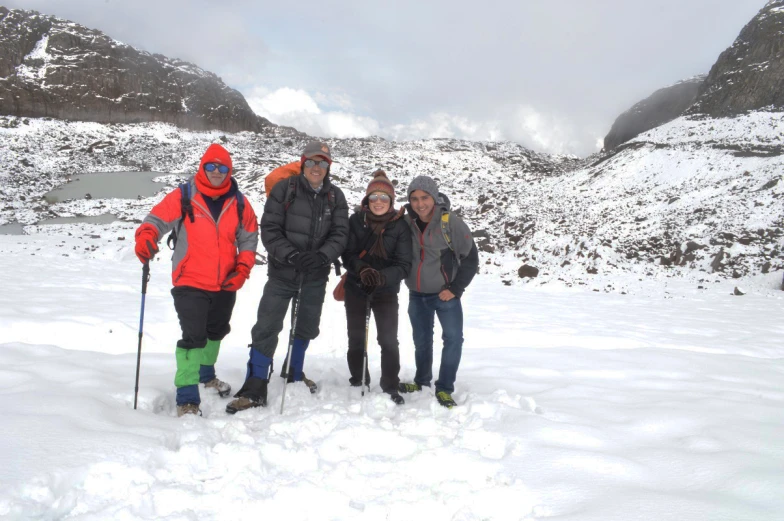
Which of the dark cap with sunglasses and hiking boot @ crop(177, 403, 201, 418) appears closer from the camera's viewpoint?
hiking boot @ crop(177, 403, 201, 418)

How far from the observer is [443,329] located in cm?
430

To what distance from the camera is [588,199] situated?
25.0 metres

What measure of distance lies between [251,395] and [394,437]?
62.6 inches

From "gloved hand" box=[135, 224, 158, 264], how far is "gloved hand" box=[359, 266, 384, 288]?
73.9 inches

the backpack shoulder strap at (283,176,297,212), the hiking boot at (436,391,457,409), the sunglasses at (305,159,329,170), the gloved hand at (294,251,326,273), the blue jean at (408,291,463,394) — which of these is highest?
the sunglasses at (305,159,329,170)

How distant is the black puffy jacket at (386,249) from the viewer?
4.18 metres

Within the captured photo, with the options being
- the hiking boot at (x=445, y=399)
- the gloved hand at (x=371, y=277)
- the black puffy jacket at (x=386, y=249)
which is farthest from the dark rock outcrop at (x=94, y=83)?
the hiking boot at (x=445, y=399)

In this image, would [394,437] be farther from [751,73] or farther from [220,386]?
[751,73]

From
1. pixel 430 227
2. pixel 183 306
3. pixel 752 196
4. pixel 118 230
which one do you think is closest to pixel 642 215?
pixel 752 196

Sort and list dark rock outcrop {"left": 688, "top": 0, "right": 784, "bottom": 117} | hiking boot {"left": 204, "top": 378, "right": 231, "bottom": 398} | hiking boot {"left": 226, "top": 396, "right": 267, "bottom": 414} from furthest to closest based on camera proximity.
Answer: dark rock outcrop {"left": 688, "top": 0, "right": 784, "bottom": 117}
hiking boot {"left": 204, "top": 378, "right": 231, "bottom": 398}
hiking boot {"left": 226, "top": 396, "right": 267, "bottom": 414}

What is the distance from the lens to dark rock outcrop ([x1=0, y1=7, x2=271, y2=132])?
56.2m

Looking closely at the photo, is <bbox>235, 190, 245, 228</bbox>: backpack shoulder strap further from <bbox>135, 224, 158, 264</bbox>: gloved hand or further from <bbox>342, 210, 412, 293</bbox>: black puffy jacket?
<bbox>342, 210, 412, 293</bbox>: black puffy jacket

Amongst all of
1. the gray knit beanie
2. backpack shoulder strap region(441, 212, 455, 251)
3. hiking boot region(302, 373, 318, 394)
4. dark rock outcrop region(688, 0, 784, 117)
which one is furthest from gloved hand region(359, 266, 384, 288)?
dark rock outcrop region(688, 0, 784, 117)

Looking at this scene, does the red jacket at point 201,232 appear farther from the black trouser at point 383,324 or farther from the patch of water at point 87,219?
the patch of water at point 87,219
